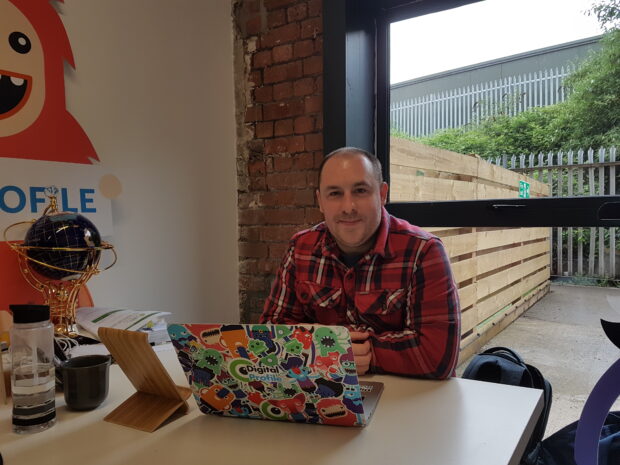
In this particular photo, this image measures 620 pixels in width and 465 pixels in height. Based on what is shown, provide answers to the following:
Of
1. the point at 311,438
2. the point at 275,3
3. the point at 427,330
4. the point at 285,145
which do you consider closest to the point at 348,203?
the point at 427,330

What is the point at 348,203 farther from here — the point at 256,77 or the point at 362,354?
the point at 256,77

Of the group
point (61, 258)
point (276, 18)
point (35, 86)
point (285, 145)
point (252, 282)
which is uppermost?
point (276, 18)

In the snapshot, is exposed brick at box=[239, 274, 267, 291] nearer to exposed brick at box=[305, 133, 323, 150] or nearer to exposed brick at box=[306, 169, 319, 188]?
exposed brick at box=[306, 169, 319, 188]

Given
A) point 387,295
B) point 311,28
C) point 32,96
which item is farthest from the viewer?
point 311,28

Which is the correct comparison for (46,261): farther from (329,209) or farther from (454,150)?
(454,150)

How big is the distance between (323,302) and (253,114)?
1.35 metres

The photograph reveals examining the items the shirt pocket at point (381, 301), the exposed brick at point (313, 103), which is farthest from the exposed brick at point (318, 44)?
the shirt pocket at point (381, 301)

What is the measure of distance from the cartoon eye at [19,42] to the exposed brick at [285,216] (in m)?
1.22

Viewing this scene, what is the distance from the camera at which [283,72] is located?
2301 millimetres

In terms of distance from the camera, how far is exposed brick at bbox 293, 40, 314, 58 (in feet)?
7.22

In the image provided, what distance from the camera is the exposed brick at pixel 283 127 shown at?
2.29 m

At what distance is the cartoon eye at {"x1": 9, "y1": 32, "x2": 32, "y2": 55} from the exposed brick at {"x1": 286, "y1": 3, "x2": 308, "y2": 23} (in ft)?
3.86

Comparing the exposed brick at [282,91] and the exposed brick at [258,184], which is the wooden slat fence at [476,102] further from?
the exposed brick at [258,184]

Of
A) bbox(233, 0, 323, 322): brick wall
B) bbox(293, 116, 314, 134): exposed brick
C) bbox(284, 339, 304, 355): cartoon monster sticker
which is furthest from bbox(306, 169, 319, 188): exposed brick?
bbox(284, 339, 304, 355): cartoon monster sticker
